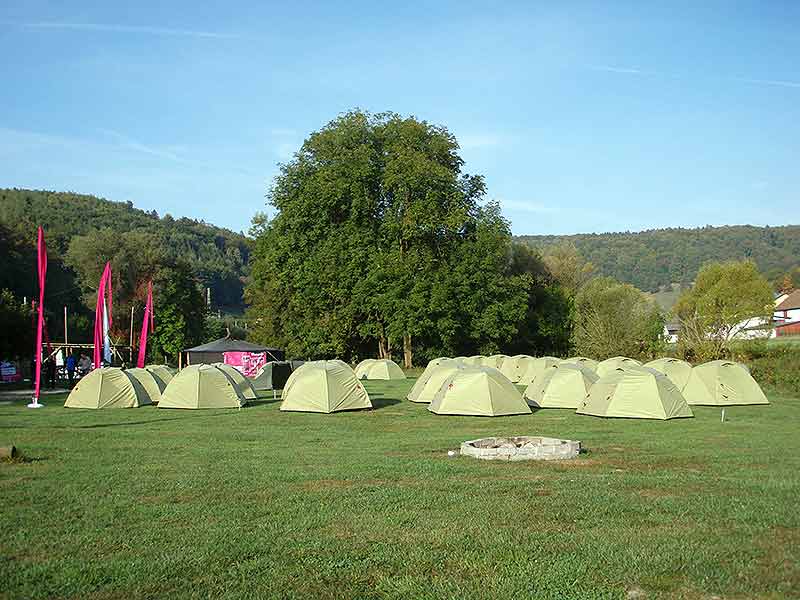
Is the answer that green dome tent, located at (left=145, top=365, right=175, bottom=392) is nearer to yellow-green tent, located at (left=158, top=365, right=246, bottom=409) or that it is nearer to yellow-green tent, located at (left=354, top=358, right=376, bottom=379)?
yellow-green tent, located at (left=158, top=365, right=246, bottom=409)

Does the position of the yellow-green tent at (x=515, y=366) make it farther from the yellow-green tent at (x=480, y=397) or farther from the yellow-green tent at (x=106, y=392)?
the yellow-green tent at (x=106, y=392)

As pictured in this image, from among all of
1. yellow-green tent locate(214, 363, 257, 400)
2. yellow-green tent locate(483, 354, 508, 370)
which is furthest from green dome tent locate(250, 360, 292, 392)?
yellow-green tent locate(483, 354, 508, 370)

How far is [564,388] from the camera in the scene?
2569 cm

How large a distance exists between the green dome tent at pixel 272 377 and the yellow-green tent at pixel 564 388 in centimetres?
1190

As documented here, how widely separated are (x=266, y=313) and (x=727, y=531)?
4811 cm

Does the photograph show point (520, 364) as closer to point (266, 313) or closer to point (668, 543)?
point (266, 313)

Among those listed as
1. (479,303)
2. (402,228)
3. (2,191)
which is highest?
(2,191)

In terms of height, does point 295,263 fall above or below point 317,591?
above

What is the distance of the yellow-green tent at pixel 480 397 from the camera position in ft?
75.2

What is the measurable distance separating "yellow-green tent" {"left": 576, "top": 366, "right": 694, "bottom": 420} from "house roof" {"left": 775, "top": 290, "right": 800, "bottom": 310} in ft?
270

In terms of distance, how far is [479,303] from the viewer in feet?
157

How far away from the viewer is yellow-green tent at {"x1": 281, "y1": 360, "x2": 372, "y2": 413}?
2434cm

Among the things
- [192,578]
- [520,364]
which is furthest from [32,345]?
[192,578]

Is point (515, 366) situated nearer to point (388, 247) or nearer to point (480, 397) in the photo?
point (388, 247)
